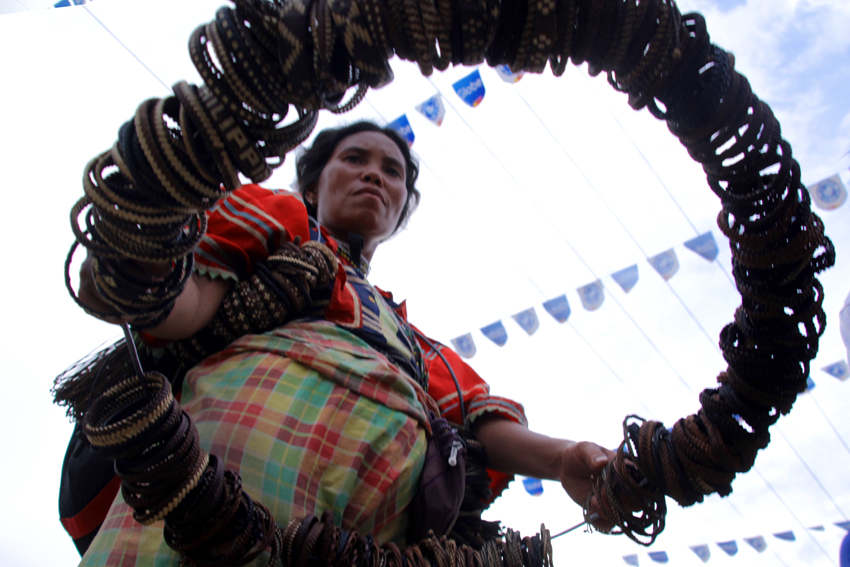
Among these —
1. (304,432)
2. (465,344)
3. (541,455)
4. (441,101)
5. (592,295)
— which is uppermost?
(441,101)

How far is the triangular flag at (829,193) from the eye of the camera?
A: 266cm

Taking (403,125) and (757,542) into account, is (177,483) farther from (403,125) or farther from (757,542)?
(757,542)

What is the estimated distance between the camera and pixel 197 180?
1.35 ft

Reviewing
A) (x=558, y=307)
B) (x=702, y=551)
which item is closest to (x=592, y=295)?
(x=558, y=307)

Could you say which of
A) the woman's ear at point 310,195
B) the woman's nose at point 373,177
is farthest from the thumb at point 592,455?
Answer: the woman's ear at point 310,195

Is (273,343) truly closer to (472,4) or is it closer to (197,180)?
(197,180)

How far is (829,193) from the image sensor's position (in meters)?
2.69

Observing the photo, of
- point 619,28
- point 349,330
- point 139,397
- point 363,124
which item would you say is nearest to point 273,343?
point 349,330

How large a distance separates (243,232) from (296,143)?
0.33m

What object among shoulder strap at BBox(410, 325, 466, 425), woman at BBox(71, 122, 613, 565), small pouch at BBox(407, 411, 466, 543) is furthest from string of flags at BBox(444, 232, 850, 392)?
small pouch at BBox(407, 411, 466, 543)

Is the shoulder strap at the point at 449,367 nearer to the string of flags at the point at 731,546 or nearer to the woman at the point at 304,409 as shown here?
the woman at the point at 304,409

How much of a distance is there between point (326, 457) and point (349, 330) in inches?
8.6

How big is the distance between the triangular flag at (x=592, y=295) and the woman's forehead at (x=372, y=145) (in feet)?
6.60

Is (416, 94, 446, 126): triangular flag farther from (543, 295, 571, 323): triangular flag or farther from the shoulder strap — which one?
the shoulder strap
